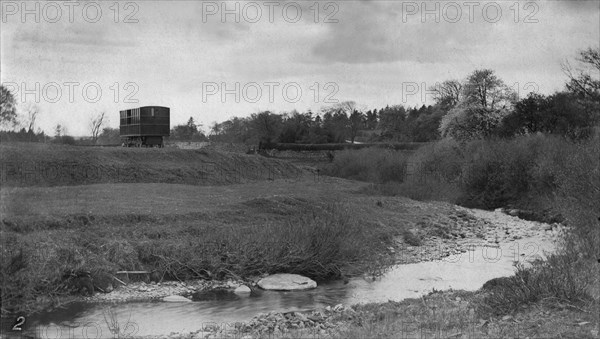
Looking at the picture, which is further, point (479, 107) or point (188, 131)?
point (188, 131)

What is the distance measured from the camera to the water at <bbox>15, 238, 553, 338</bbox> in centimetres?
1611

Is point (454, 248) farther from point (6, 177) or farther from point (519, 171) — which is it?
point (6, 177)

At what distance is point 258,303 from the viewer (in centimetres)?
1975

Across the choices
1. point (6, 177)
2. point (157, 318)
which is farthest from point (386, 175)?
point (157, 318)

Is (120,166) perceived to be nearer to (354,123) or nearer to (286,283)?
(286,283)

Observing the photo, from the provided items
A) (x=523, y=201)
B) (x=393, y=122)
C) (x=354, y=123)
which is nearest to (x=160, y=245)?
(x=523, y=201)

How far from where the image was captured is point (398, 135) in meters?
96.3

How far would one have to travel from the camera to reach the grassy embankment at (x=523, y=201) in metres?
13.4

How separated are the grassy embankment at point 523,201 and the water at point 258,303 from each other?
2385 mm

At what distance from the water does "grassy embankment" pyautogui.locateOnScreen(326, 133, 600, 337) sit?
2385 millimetres

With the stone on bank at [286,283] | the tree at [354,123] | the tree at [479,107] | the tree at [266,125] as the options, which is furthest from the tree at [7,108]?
the tree at [354,123]

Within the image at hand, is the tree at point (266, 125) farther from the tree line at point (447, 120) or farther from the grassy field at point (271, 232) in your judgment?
the grassy field at point (271, 232)

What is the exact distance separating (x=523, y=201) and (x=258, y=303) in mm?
28862

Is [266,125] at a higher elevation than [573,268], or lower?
higher
